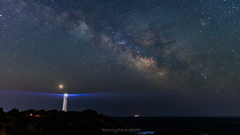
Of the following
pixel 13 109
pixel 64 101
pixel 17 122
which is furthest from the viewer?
pixel 64 101

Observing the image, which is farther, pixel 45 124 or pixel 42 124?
pixel 45 124

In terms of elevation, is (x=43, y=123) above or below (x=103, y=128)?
above

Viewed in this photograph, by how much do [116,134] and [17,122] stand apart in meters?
13.9

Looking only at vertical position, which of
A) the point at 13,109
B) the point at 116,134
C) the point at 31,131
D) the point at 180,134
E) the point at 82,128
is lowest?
the point at 180,134

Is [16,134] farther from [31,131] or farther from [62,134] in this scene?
[62,134]

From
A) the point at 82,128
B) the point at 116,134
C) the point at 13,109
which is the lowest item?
the point at 116,134

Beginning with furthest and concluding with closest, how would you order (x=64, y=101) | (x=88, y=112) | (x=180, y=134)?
(x=64, y=101)
(x=180, y=134)
(x=88, y=112)

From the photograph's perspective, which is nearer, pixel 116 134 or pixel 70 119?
pixel 70 119

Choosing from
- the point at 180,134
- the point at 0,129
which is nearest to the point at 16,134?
the point at 0,129

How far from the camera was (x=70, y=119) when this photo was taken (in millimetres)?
20859

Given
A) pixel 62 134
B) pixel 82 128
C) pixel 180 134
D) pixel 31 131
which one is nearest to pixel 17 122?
pixel 31 131

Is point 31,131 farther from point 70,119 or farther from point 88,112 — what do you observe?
point 88,112

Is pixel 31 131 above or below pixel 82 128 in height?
above

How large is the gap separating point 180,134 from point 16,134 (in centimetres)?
2849
